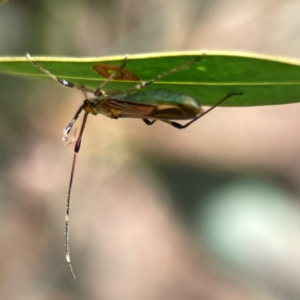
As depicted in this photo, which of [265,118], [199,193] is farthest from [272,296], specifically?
[265,118]

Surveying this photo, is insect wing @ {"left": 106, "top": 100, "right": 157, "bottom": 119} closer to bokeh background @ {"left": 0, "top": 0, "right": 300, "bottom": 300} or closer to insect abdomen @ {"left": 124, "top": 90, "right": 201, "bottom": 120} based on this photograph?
insect abdomen @ {"left": 124, "top": 90, "right": 201, "bottom": 120}

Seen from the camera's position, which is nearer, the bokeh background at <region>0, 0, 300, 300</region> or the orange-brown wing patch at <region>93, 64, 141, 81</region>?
the orange-brown wing patch at <region>93, 64, 141, 81</region>

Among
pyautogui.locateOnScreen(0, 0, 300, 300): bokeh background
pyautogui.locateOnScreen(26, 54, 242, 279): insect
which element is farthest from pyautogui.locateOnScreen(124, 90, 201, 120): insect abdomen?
pyautogui.locateOnScreen(0, 0, 300, 300): bokeh background

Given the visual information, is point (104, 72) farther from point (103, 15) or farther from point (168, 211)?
point (103, 15)

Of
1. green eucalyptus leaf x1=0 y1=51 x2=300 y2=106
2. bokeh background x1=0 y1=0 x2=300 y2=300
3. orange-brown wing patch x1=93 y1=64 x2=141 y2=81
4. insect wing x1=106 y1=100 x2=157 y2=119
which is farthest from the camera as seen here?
bokeh background x1=0 y1=0 x2=300 y2=300

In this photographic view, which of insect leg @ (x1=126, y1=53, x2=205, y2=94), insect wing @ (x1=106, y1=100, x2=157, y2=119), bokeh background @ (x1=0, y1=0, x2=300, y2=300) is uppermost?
bokeh background @ (x1=0, y1=0, x2=300, y2=300)

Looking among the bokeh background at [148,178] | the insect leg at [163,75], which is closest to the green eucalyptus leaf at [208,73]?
the insect leg at [163,75]

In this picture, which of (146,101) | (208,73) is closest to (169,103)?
(146,101)
